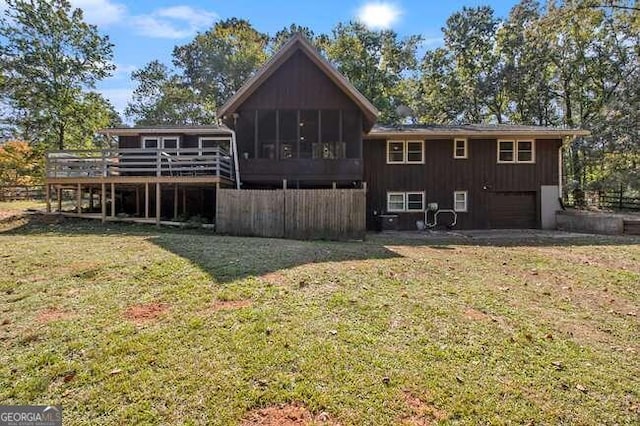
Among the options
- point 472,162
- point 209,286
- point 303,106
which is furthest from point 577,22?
point 209,286

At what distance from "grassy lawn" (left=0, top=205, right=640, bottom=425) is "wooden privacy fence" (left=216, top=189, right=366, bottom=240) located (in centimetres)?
485

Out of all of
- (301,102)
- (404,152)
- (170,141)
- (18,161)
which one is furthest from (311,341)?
(18,161)

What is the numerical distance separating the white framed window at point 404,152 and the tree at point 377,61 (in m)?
14.9

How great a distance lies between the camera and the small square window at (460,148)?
1922 cm

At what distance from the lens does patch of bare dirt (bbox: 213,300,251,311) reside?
5.34 metres

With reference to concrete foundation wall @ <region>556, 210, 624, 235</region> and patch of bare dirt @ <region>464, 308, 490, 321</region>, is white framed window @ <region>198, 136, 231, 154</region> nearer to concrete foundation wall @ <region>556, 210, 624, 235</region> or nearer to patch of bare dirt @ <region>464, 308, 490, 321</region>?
concrete foundation wall @ <region>556, 210, 624, 235</region>

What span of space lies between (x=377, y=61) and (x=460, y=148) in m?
19.3

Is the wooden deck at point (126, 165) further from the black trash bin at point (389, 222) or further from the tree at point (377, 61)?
the tree at point (377, 61)

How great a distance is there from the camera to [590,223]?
16781mm

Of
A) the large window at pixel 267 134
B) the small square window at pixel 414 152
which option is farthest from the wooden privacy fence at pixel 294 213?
the small square window at pixel 414 152

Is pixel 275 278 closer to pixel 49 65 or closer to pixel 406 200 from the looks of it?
pixel 406 200

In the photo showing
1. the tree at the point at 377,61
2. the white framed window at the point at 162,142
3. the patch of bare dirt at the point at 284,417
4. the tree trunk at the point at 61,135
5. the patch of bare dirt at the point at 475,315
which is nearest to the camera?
the patch of bare dirt at the point at 284,417

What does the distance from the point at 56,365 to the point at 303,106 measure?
1380 cm

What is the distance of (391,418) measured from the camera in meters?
3.21
